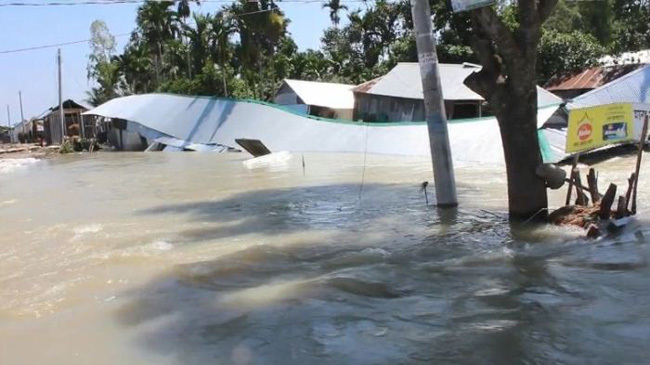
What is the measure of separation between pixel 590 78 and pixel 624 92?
12227 millimetres

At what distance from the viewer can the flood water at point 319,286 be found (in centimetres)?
505

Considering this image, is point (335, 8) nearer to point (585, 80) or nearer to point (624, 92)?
point (585, 80)

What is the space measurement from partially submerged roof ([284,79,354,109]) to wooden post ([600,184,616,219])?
89.7ft

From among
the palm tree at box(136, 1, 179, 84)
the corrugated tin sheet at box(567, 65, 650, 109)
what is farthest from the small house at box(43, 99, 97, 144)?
the corrugated tin sheet at box(567, 65, 650, 109)

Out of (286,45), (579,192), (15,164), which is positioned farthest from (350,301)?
(286,45)

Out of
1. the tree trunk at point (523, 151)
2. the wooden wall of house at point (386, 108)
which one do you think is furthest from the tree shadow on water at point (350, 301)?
the wooden wall of house at point (386, 108)

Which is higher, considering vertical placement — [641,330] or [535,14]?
[535,14]

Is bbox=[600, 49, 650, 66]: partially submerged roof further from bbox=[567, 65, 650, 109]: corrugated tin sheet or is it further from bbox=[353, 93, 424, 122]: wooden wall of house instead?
bbox=[567, 65, 650, 109]: corrugated tin sheet

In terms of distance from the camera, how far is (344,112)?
37062 mm

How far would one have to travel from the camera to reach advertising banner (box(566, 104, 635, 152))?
9203 mm

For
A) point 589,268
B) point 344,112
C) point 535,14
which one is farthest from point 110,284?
point 344,112

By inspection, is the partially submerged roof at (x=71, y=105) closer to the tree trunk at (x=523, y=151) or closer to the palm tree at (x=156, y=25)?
the palm tree at (x=156, y=25)

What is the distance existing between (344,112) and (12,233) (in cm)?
2710

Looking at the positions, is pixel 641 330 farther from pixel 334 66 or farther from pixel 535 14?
pixel 334 66
